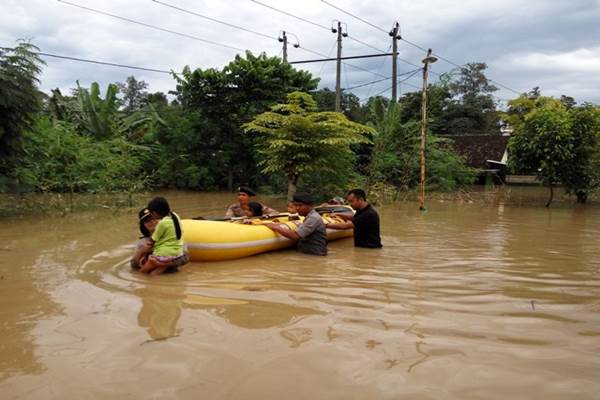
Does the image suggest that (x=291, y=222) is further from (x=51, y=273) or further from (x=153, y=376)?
(x=153, y=376)

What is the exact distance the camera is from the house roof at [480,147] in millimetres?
27625

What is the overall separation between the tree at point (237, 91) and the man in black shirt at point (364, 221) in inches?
A: 501

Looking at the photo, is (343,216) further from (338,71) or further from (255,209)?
(338,71)

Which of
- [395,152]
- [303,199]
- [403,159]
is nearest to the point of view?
[303,199]

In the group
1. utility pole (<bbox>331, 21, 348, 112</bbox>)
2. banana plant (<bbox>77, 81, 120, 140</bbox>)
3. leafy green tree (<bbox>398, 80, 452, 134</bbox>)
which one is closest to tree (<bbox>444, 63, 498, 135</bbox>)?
leafy green tree (<bbox>398, 80, 452, 134</bbox>)

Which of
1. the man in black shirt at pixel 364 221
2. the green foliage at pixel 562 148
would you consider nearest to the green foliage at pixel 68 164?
the man in black shirt at pixel 364 221

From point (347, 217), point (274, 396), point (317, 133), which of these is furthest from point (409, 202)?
point (274, 396)

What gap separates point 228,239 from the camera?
247 inches

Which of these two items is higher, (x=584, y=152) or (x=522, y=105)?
(x=522, y=105)

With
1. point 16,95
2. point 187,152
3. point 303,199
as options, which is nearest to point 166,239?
point 303,199

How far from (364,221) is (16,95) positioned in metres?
7.25

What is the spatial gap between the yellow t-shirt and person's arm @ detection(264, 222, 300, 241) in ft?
5.36

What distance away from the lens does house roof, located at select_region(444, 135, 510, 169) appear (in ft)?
90.6

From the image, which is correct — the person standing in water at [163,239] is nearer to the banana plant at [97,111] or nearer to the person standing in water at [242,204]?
the person standing in water at [242,204]
